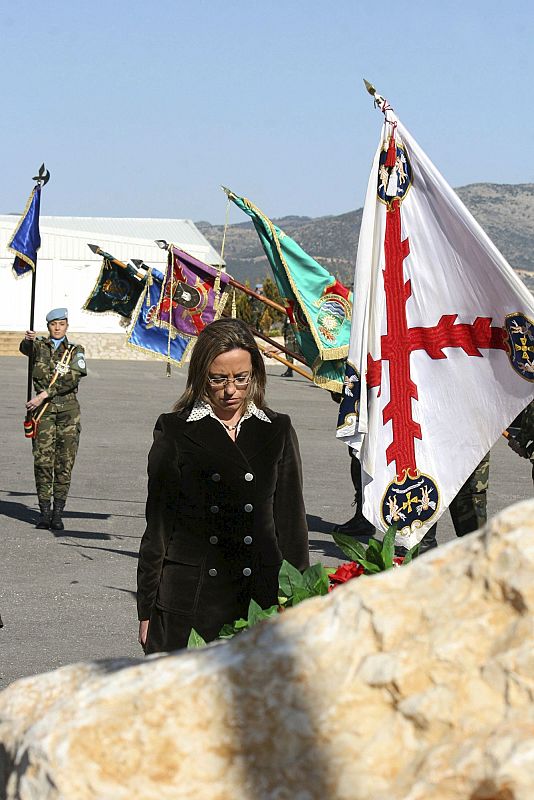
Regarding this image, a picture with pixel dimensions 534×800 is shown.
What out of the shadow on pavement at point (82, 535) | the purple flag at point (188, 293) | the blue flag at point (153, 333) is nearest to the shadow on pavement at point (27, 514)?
the shadow on pavement at point (82, 535)

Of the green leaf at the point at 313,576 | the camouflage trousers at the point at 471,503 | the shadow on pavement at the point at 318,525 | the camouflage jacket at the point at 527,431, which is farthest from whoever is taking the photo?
the shadow on pavement at the point at 318,525

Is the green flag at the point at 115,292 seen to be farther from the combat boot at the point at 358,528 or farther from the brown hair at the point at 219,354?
the brown hair at the point at 219,354

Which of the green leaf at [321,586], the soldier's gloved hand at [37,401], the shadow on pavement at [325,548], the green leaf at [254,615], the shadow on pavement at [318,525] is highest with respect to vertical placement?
the green leaf at [321,586]

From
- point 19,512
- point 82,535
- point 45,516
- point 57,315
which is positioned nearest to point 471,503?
point 82,535

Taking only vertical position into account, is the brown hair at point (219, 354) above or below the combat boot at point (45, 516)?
above

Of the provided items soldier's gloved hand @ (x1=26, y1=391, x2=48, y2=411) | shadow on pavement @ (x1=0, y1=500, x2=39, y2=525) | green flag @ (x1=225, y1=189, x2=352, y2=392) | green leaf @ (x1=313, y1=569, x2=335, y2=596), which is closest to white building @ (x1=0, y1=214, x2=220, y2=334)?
shadow on pavement @ (x1=0, y1=500, x2=39, y2=525)

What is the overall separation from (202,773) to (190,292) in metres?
8.22

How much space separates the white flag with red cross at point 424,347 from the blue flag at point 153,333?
4221mm

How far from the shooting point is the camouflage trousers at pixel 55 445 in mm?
10852

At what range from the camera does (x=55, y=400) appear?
11.0m

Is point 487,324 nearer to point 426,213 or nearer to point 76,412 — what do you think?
point 426,213

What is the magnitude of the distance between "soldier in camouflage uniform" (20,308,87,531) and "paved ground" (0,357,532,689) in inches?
19.7

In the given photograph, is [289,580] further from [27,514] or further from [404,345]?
[27,514]

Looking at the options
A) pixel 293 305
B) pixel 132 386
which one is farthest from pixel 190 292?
pixel 132 386
